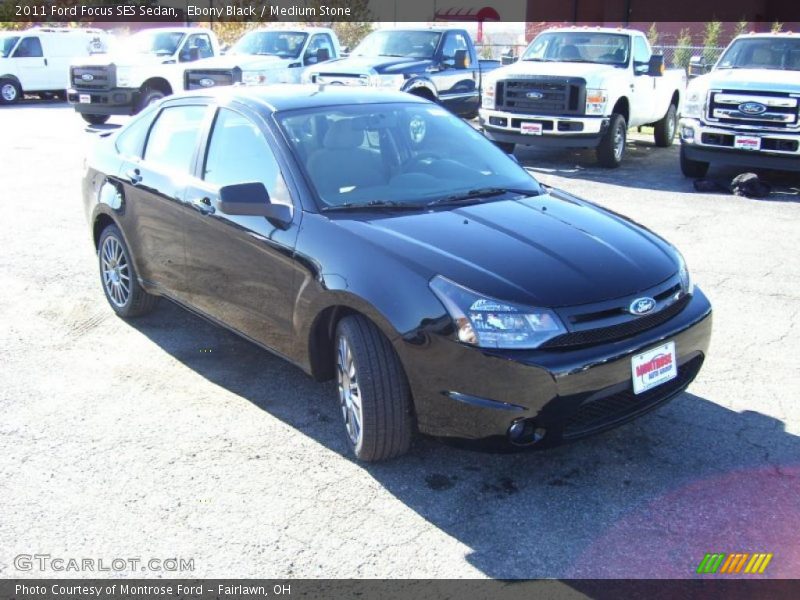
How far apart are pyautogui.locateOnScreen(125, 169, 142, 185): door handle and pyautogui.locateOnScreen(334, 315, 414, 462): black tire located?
233 centimetres

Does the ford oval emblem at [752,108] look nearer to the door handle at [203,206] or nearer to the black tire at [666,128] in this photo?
the black tire at [666,128]

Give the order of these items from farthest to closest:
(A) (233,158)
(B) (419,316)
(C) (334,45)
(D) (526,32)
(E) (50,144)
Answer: (D) (526,32) → (C) (334,45) → (E) (50,144) → (A) (233,158) → (B) (419,316)

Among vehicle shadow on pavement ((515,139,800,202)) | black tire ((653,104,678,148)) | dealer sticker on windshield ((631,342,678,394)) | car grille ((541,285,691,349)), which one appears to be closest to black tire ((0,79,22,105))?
vehicle shadow on pavement ((515,139,800,202))

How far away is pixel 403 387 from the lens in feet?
12.1

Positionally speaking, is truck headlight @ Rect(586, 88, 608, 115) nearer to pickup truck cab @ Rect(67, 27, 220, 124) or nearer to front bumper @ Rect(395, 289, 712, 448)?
front bumper @ Rect(395, 289, 712, 448)

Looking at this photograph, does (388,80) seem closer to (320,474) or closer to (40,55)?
(320,474)

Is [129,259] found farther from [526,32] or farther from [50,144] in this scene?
[526,32]

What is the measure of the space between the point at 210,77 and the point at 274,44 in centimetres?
171

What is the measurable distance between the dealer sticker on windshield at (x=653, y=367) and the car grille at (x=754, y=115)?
7.83 meters

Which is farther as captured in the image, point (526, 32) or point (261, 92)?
point (526, 32)

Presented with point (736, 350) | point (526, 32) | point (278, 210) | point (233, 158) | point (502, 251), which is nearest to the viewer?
point (502, 251)

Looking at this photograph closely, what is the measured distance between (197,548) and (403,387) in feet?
3.53

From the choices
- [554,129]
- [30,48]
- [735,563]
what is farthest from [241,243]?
[30,48]

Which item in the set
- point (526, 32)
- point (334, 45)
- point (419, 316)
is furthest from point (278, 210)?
point (526, 32)
